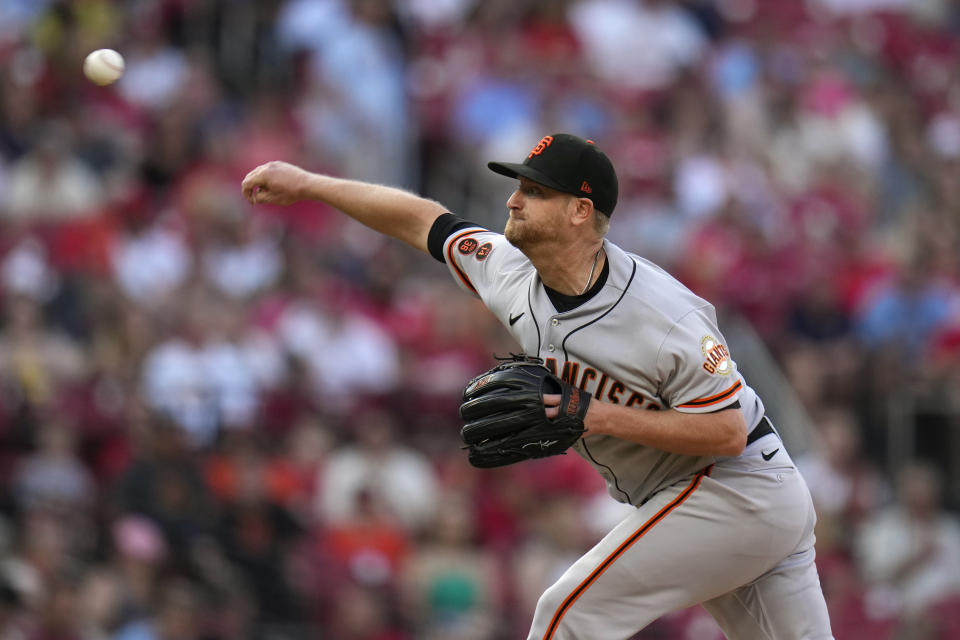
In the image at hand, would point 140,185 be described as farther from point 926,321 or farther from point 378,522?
point 926,321

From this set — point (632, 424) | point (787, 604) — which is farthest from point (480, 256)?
point (787, 604)

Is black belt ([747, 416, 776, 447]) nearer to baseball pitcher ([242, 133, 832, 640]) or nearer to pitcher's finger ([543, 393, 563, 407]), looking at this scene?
baseball pitcher ([242, 133, 832, 640])

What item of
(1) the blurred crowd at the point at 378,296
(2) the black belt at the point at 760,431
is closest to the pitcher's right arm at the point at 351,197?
(2) the black belt at the point at 760,431

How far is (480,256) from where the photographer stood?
5172mm

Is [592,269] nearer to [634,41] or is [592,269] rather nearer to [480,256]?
[480,256]

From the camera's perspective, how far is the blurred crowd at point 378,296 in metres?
8.96

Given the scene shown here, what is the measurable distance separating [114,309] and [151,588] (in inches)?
86.8

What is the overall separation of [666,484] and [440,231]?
1216 mm

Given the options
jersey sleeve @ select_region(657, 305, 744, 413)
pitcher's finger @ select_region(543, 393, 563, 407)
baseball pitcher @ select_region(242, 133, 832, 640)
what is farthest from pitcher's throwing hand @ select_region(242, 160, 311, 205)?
jersey sleeve @ select_region(657, 305, 744, 413)

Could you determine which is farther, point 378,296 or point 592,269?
point 378,296

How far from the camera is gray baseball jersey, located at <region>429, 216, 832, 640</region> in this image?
464 centimetres

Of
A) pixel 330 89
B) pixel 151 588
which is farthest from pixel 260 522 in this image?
pixel 330 89

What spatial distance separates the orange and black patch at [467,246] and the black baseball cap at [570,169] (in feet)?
1.50

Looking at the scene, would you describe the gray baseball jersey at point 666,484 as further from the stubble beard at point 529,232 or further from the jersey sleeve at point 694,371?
the stubble beard at point 529,232
